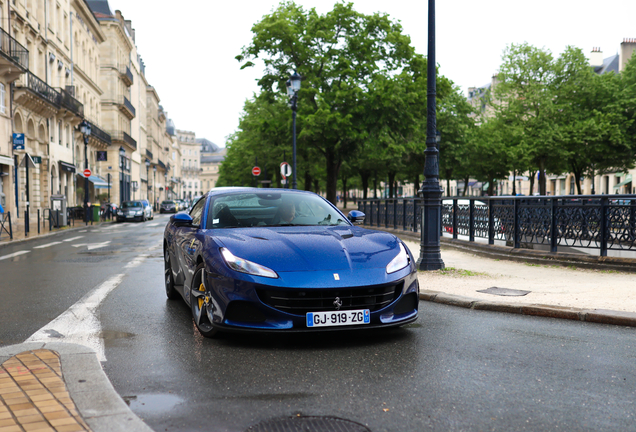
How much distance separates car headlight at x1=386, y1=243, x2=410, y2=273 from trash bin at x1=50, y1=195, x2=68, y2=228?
25638 millimetres

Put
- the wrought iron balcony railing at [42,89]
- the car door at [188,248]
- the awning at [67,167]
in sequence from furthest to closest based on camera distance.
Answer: the awning at [67,167] < the wrought iron balcony railing at [42,89] < the car door at [188,248]

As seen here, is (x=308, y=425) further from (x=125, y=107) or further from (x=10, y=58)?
(x=125, y=107)

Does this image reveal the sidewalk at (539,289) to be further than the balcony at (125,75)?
No

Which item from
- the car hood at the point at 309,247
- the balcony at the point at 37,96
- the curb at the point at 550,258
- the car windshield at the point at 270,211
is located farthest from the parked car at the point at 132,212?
the car hood at the point at 309,247

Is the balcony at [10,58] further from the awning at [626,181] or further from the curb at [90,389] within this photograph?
the awning at [626,181]

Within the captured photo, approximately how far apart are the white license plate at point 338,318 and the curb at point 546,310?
2.42m

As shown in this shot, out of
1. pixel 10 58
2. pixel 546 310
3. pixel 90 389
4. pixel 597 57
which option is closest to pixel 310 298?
pixel 90 389

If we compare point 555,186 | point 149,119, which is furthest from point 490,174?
point 149,119

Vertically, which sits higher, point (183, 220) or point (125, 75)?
point (125, 75)

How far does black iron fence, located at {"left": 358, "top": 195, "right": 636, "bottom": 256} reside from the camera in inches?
401

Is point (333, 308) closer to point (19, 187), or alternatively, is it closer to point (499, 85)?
point (19, 187)

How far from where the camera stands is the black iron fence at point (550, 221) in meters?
10.2

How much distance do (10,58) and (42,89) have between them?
286 inches

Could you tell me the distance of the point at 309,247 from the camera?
5.28 m
